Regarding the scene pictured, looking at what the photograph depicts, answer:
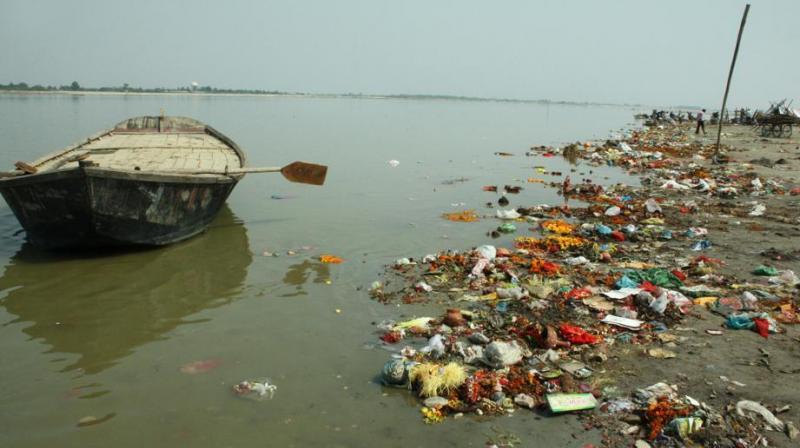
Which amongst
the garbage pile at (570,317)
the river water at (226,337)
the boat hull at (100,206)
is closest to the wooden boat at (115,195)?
the boat hull at (100,206)

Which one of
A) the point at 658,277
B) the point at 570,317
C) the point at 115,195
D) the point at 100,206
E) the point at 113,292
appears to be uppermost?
the point at 115,195

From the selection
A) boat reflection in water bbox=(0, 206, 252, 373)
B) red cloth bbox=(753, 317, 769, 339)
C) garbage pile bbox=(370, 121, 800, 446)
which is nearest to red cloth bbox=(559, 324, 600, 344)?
garbage pile bbox=(370, 121, 800, 446)

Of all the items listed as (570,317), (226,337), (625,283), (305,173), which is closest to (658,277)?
(625,283)

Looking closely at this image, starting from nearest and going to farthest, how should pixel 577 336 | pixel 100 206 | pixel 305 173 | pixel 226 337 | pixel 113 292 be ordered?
pixel 577 336, pixel 226 337, pixel 113 292, pixel 100 206, pixel 305 173

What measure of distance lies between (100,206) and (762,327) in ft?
23.4

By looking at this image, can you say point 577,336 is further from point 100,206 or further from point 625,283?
point 100,206

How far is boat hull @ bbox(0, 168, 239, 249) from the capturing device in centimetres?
629

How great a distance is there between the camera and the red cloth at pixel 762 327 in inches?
186

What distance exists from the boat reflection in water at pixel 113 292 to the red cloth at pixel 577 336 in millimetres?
3697

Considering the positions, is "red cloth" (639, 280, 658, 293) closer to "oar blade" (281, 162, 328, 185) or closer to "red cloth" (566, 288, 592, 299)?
"red cloth" (566, 288, 592, 299)

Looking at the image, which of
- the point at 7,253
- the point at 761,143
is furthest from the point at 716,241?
the point at 761,143

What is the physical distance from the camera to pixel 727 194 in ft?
37.6

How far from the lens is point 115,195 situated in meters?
6.54

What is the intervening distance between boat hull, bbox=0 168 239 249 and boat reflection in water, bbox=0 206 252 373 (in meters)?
0.31
